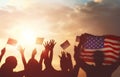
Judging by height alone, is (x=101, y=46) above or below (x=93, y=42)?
below

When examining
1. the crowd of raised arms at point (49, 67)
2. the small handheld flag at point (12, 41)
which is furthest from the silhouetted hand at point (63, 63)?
the small handheld flag at point (12, 41)

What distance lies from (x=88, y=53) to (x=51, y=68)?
2845 millimetres

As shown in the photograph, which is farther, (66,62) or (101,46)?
(101,46)

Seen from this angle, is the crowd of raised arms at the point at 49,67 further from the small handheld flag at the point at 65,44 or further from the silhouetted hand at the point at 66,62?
the small handheld flag at the point at 65,44

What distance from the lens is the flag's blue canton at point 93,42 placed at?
805 inches

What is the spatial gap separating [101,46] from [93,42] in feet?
1.56

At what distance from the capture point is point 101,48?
814 inches

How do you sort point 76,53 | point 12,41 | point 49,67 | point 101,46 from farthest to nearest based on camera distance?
point 101,46 < point 12,41 < point 76,53 < point 49,67

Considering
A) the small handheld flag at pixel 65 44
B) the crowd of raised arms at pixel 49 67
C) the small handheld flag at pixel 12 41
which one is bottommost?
the crowd of raised arms at pixel 49 67

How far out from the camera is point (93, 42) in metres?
20.7

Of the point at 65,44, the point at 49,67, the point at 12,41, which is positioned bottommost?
the point at 49,67

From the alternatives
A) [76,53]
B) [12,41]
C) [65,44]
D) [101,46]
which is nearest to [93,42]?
[101,46]

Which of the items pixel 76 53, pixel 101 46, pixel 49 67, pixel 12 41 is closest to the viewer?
pixel 49 67

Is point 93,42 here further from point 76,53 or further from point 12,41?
point 12,41
